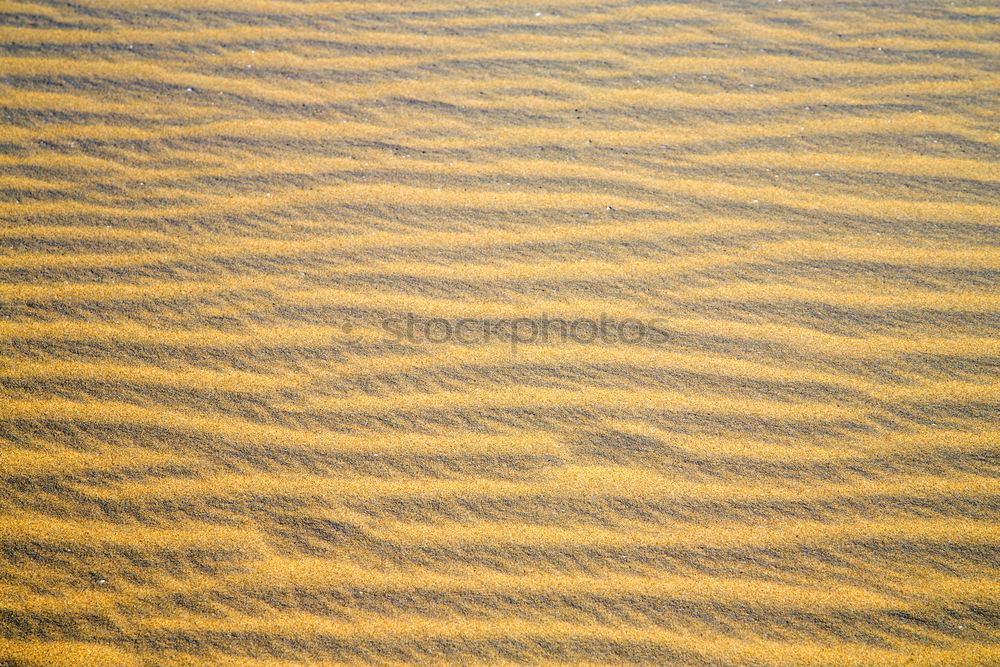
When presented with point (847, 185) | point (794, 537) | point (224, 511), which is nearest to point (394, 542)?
point (224, 511)

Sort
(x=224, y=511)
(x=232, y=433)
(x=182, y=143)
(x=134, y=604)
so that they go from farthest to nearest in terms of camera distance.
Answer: (x=182, y=143) → (x=232, y=433) → (x=224, y=511) → (x=134, y=604)

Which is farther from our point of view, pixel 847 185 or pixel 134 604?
pixel 847 185

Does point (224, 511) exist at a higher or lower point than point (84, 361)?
lower

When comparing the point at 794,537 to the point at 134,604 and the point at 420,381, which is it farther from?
the point at 134,604

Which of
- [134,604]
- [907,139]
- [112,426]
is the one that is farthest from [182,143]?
[907,139]

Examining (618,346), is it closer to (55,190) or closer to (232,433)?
(232,433)

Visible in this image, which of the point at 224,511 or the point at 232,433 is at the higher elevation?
the point at 232,433

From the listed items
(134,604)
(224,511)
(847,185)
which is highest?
(847,185)

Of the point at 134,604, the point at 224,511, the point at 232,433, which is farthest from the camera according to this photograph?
the point at 232,433

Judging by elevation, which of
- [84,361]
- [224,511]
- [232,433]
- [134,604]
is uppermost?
[84,361]

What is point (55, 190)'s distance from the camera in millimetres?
2791

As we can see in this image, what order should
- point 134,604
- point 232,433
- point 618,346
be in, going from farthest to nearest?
point 618,346, point 232,433, point 134,604

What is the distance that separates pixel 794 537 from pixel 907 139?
1675 millimetres

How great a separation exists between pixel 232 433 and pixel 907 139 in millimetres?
2504
